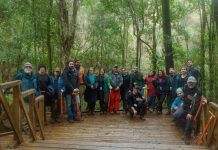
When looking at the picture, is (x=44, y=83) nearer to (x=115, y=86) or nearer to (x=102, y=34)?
(x=115, y=86)

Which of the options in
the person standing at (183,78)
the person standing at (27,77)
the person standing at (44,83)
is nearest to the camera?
the person standing at (27,77)

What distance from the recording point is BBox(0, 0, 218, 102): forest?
1163cm

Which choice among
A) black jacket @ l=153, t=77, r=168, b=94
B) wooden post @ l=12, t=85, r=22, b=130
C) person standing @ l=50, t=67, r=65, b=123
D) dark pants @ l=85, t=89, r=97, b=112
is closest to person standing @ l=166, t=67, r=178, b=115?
black jacket @ l=153, t=77, r=168, b=94

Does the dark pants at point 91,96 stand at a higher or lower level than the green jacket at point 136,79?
lower

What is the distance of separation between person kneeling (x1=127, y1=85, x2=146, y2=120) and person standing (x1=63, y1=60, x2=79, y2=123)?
1833 millimetres

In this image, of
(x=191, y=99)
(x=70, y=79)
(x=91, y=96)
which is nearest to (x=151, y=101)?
(x=91, y=96)

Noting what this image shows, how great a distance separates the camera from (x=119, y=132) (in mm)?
8266

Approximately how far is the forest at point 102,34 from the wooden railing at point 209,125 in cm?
277

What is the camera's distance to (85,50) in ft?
62.7

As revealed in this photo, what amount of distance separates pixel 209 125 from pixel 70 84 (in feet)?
13.6

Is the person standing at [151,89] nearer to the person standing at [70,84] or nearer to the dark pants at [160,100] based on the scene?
the dark pants at [160,100]

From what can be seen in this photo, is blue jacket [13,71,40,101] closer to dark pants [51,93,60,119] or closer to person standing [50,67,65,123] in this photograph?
person standing [50,67,65,123]

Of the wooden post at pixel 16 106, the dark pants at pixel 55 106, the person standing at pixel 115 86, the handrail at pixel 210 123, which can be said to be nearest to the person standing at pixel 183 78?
the person standing at pixel 115 86

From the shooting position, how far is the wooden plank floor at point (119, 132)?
681 cm
